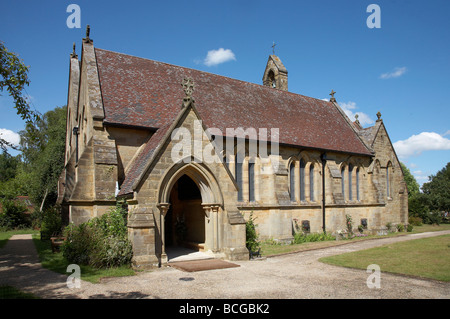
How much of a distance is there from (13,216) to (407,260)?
3572 cm

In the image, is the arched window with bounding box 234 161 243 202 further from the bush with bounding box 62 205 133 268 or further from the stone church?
the bush with bounding box 62 205 133 268

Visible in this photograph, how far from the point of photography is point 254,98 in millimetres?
24922

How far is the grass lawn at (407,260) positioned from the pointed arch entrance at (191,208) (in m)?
4.71

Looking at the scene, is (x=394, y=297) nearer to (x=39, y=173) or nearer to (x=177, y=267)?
(x=177, y=267)

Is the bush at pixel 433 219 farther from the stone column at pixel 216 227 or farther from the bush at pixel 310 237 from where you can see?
the stone column at pixel 216 227

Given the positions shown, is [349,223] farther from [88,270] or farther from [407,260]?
[88,270]

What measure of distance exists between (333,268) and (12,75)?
14.1m

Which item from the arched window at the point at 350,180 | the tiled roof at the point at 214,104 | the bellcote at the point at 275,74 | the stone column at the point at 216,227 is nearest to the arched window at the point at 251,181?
the tiled roof at the point at 214,104

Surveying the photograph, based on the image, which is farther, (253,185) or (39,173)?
(39,173)

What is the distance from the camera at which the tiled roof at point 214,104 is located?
18156mm

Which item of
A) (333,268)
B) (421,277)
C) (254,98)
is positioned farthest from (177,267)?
(254,98)

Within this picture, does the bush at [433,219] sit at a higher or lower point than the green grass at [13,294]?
lower

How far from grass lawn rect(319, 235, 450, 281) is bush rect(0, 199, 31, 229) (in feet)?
108

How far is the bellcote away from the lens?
104 ft
